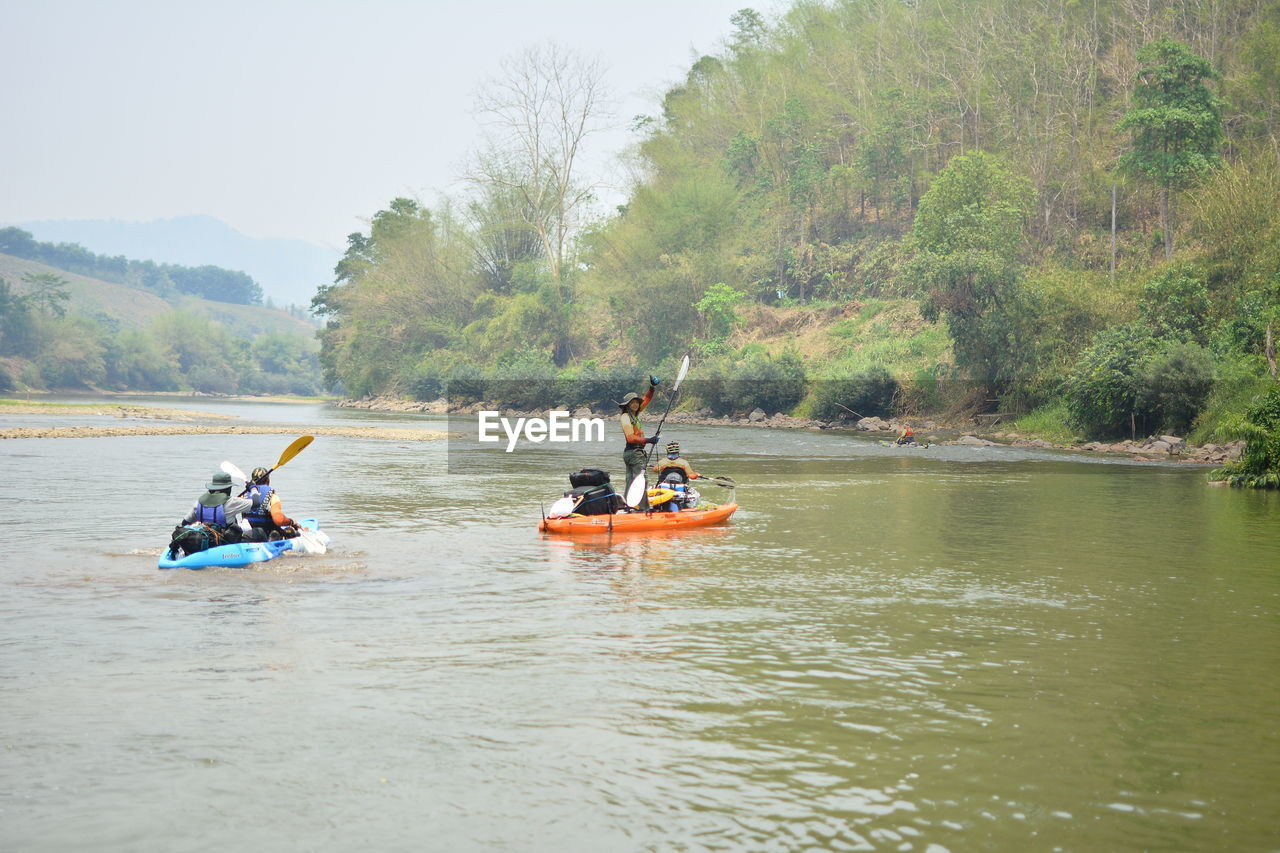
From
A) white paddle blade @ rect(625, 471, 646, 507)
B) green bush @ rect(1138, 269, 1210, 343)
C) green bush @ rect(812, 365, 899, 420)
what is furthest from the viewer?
green bush @ rect(812, 365, 899, 420)

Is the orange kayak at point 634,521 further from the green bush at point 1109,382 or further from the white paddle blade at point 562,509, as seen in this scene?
the green bush at point 1109,382

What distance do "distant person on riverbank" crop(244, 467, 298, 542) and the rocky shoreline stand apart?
78.2 ft

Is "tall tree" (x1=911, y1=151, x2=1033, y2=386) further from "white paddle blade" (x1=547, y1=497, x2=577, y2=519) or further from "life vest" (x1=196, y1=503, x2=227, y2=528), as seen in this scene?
"life vest" (x1=196, y1=503, x2=227, y2=528)

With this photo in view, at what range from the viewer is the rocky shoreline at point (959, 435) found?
33.4m

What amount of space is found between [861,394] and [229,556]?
40.9 metres

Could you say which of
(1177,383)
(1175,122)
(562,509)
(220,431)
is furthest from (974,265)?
(220,431)

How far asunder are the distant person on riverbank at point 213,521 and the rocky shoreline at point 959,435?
2441 centimetres

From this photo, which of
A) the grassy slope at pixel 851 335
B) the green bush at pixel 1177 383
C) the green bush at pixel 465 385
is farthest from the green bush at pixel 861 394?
the green bush at pixel 465 385

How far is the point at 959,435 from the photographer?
4519cm

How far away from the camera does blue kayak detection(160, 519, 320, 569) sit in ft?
47.0

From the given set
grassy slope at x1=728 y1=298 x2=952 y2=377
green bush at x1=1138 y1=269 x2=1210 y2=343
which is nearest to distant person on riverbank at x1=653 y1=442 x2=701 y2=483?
green bush at x1=1138 y1=269 x2=1210 y2=343

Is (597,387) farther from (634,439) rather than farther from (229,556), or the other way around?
(229,556)

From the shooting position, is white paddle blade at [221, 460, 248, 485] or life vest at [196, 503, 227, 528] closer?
life vest at [196, 503, 227, 528]

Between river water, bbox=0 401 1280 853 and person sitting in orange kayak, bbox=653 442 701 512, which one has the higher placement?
person sitting in orange kayak, bbox=653 442 701 512
